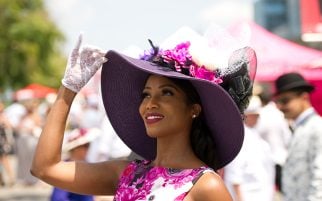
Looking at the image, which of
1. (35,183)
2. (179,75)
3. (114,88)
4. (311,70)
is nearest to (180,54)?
(179,75)

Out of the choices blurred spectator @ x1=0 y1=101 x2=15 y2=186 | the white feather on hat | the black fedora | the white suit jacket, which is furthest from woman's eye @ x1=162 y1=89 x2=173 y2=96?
blurred spectator @ x1=0 y1=101 x2=15 y2=186

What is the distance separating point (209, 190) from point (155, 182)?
0.22 metres

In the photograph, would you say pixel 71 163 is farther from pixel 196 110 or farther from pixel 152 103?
pixel 196 110

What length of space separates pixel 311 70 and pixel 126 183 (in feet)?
28.3

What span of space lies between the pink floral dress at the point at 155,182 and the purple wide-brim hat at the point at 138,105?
0.57ft

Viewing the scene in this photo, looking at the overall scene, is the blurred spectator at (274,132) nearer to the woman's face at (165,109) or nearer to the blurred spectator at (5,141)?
the woman's face at (165,109)

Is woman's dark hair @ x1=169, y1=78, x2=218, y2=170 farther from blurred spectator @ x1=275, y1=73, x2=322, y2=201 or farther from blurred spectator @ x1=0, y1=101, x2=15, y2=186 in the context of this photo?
blurred spectator @ x1=0, y1=101, x2=15, y2=186

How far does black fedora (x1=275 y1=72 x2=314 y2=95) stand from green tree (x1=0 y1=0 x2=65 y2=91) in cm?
4302

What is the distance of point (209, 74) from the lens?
9.04 ft

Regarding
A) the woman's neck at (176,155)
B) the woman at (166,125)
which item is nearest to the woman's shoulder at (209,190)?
the woman at (166,125)

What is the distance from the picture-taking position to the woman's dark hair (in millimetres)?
2779

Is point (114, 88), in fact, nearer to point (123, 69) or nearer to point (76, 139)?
point (123, 69)

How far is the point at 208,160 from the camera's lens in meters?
2.82

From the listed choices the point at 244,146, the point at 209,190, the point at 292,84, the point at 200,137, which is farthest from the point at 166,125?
the point at 292,84
